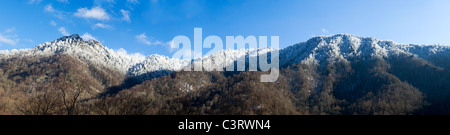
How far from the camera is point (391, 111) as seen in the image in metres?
175
